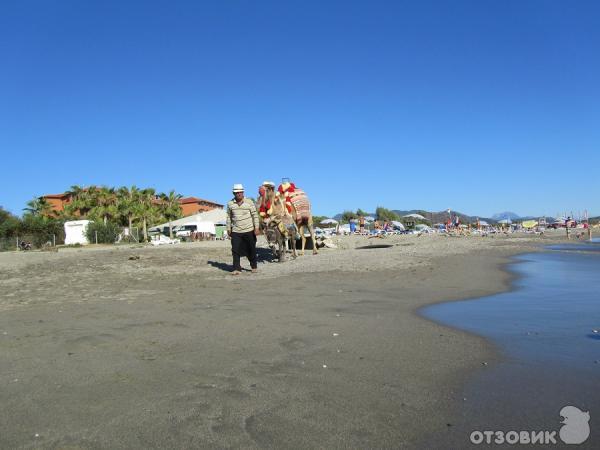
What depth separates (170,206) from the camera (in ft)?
230

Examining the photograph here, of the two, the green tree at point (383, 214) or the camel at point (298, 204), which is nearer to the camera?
the camel at point (298, 204)

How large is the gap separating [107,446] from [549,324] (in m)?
4.39

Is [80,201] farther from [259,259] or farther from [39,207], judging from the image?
[259,259]

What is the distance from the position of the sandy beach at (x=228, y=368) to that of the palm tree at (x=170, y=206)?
63944 mm

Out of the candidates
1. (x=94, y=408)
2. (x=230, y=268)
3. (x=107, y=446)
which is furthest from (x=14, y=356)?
(x=230, y=268)

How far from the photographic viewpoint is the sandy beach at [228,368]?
2.47 meters

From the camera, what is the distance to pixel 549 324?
4.98 m
